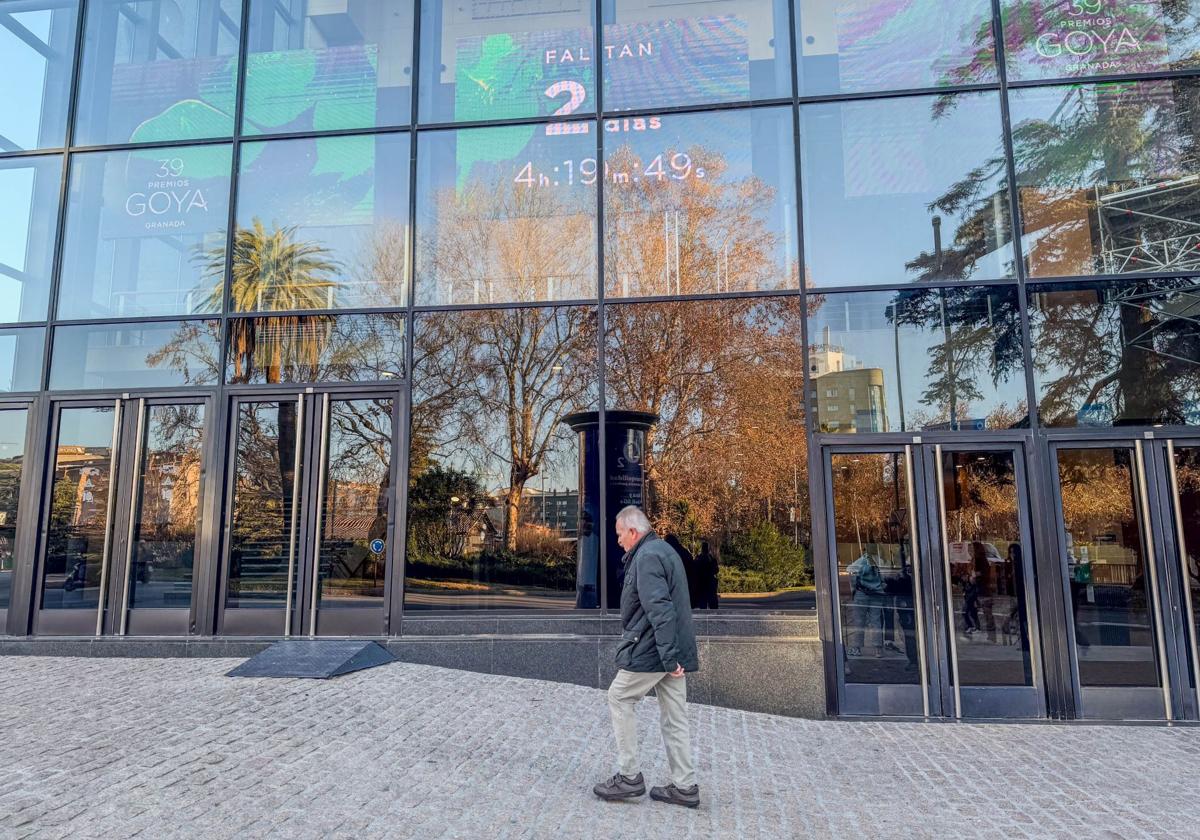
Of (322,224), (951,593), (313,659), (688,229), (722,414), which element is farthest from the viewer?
(322,224)

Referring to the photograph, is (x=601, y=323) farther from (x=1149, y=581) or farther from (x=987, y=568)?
(x=1149, y=581)

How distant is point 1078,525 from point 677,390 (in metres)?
4.56

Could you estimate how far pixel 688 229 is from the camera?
9586 mm

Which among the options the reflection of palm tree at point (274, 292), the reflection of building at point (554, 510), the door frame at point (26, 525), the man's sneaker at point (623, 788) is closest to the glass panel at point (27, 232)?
the door frame at point (26, 525)

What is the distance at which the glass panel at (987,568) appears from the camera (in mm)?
8000

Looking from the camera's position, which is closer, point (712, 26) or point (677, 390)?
point (677, 390)

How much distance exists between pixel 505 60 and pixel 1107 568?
9.43 m

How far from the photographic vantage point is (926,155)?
9305mm

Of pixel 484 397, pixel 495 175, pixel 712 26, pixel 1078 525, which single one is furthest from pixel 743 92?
pixel 1078 525

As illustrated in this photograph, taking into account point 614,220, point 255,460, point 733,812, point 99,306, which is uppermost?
point 614,220

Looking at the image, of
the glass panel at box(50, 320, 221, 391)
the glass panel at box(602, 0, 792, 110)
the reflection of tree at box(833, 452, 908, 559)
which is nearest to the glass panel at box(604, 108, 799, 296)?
the glass panel at box(602, 0, 792, 110)

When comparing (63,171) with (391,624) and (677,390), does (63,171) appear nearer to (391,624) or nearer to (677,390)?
(391,624)

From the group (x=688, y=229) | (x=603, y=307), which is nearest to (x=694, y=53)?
(x=688, y=229)

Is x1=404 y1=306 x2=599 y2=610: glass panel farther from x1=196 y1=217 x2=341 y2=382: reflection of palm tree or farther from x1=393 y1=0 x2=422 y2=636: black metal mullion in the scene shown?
x1=196 y1=217 x2=341 y2=382: reflection of palm tree
